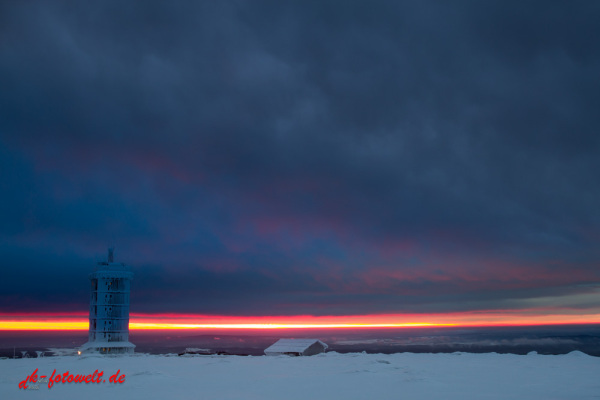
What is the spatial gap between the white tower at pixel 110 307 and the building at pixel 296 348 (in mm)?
20943

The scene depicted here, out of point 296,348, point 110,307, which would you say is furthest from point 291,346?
point 110,307

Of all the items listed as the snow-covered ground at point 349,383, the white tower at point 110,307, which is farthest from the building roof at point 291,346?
the white tower at point 110,307

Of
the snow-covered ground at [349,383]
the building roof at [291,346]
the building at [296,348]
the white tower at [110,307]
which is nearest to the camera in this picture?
the snow-covered ground at [349,383]

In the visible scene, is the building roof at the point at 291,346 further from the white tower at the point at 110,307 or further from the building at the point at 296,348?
the white tower at the point at 110,307

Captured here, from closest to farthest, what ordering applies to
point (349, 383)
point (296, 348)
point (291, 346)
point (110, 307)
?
1. point (349, 383)
2. point (296, 348)
3. point (291, 346)
4. point (110, 307)

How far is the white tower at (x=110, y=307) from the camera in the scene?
61.1 meters

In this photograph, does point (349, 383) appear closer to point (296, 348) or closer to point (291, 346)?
point (296, 348)

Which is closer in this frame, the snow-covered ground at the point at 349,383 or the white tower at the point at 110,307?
the snow-covered ground at the point at 349,383

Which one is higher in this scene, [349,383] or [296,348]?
[349,383]

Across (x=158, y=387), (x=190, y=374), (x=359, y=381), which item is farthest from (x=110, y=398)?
(x=359, y=381)

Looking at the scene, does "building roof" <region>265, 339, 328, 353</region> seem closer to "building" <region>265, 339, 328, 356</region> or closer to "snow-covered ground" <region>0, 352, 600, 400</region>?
"building" <region>265, 339, 328, 356</region>

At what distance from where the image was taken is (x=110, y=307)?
62125mm

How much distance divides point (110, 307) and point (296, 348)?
1021 inches

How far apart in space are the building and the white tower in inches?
825
